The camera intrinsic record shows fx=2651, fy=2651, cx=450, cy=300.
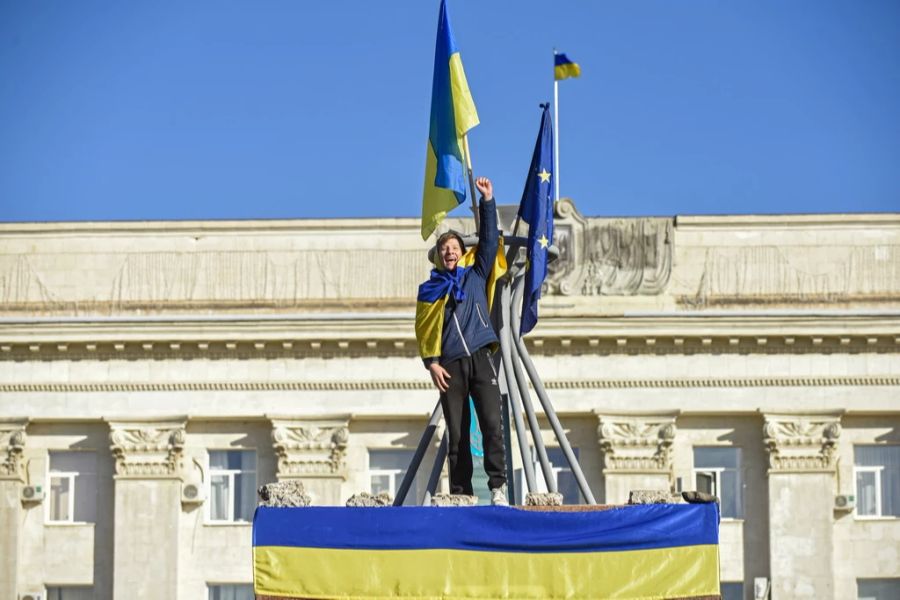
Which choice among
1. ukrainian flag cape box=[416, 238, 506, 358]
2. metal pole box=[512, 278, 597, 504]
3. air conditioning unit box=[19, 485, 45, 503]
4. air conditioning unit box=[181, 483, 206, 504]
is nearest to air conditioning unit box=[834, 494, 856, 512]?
air conditioning unit box=[181, 483, 206, 504]

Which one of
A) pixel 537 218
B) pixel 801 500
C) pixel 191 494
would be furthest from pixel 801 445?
pixel 537 218

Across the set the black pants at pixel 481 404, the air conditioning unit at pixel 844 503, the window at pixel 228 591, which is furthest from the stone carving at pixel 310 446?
the black pants at pixel 481 404

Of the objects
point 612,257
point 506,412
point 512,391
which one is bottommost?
point 506,412

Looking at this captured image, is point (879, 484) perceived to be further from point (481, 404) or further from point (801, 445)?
point (481, 404)

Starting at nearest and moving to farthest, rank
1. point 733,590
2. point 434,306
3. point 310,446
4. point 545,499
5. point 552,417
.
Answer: point 545,499
point 434,306
point 552,417
point 733,590
point 310,446

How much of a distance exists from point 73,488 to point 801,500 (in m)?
12.8

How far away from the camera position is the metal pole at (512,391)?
17.6 meters

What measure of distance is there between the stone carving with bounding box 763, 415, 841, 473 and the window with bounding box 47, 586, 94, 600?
12.2 m

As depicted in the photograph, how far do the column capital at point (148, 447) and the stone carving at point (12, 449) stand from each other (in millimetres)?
1618

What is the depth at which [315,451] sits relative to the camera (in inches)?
1826

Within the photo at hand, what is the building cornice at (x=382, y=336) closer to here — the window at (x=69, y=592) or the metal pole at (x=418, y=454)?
the window at (x=69, y=592)

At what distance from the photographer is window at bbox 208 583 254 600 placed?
45.9 metres

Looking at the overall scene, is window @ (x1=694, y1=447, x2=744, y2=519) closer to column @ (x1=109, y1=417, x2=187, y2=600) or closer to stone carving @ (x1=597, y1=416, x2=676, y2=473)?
stone carving @ (x1=597, y1=416, x2=676, y2=473)

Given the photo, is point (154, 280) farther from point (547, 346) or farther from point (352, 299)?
point (547, 346)
